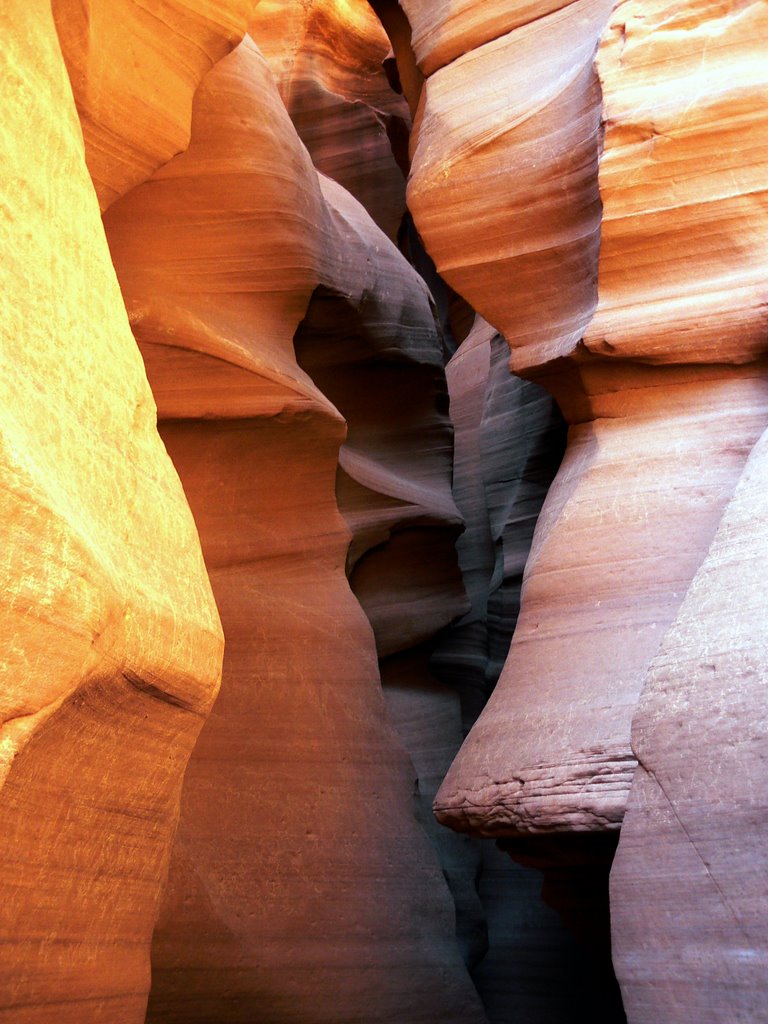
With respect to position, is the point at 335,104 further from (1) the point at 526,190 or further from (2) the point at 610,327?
(2) the point at 610,327

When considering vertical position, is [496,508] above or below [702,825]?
below

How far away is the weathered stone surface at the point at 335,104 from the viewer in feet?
37.9

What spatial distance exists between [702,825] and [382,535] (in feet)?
13.3

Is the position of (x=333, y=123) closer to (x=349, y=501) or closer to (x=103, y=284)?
(x=349, y=501)

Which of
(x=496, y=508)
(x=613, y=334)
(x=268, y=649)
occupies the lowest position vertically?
(x=496, y=508)

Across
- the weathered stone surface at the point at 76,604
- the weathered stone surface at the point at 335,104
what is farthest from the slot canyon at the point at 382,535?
the weathered stone surface at the point at 335,104

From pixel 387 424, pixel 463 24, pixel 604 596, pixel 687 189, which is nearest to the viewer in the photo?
pixel 604 596

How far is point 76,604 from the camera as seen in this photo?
253 centimetres

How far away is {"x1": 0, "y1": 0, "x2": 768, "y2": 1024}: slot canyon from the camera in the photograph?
3031 millimetres

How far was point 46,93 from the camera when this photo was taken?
3346 millimetres

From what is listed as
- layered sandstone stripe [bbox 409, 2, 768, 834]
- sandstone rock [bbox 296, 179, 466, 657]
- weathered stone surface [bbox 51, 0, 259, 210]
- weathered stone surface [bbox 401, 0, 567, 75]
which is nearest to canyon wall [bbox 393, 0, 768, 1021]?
layered sandstone stripe [bbox 409, 2, 768, 834]

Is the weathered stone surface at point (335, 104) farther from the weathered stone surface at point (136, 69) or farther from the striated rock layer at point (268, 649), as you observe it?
the weathered stone surface at point (136, 69)

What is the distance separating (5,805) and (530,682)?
123 inches

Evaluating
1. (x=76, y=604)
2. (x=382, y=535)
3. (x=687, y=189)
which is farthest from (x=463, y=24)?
(x=76, y=604)
